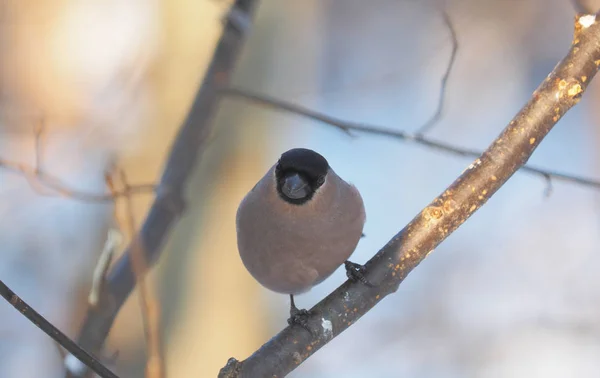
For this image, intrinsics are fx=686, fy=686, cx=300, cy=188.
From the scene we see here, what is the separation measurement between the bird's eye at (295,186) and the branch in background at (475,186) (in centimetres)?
28

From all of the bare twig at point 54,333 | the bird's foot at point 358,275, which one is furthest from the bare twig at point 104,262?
the bird's foot at point 358,275

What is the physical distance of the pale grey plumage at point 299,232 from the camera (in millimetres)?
1630

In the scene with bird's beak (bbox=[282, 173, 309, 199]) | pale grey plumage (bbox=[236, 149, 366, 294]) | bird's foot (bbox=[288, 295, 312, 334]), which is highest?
bird's beak (bbox=[282, 173, 309, 199])

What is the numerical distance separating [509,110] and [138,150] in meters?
2.30

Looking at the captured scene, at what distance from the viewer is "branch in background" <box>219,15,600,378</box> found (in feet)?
4.55

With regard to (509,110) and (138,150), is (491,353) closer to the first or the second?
(509,110)

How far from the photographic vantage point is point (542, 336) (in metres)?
3.38

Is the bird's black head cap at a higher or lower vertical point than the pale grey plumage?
higher

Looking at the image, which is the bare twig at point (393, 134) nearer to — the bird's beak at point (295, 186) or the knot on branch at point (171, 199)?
the bird's beak at point (295, 186)

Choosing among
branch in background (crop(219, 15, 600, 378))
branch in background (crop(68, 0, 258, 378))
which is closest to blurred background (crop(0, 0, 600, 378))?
branch in background (crop(68, 0, 258, 378))

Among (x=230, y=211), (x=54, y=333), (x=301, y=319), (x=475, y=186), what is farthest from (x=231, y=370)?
(x=230, y=211)

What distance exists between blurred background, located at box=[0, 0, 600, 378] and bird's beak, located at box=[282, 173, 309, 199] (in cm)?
150

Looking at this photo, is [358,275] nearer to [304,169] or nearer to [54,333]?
[304,169]

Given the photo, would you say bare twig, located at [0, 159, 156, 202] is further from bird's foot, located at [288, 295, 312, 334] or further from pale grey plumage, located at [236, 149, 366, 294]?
bird's foot, located at [288, 295, 312, 334]
